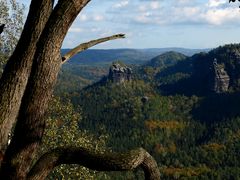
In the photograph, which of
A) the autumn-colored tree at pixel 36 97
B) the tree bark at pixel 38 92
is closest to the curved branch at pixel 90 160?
the autumn-colored tree at pixel 36 97

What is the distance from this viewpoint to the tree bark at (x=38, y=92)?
8.25 meters

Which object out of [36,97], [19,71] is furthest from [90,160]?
[19,71]

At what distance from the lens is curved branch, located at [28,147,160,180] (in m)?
8.32

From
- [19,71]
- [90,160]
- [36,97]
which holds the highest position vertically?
[19,71]

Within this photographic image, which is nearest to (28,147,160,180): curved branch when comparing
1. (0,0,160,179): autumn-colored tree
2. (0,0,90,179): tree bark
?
(0,0,160,179): autumn-colored tree

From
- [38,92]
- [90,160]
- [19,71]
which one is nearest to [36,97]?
[38,92]

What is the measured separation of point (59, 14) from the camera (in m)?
8.23

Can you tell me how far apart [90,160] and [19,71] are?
2.11 meters

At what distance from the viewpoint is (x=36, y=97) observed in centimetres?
838

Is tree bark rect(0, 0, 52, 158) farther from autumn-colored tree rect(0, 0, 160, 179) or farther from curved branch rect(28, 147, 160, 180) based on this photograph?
curved branch rect(28, 147, 160, 180)

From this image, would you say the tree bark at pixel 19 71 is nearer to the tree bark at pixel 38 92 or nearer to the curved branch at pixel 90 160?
the tree bark at pixel 38 92

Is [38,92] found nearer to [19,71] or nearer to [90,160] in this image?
[19,71]

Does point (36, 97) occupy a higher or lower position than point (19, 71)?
lower

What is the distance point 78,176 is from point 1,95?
17.5 m
